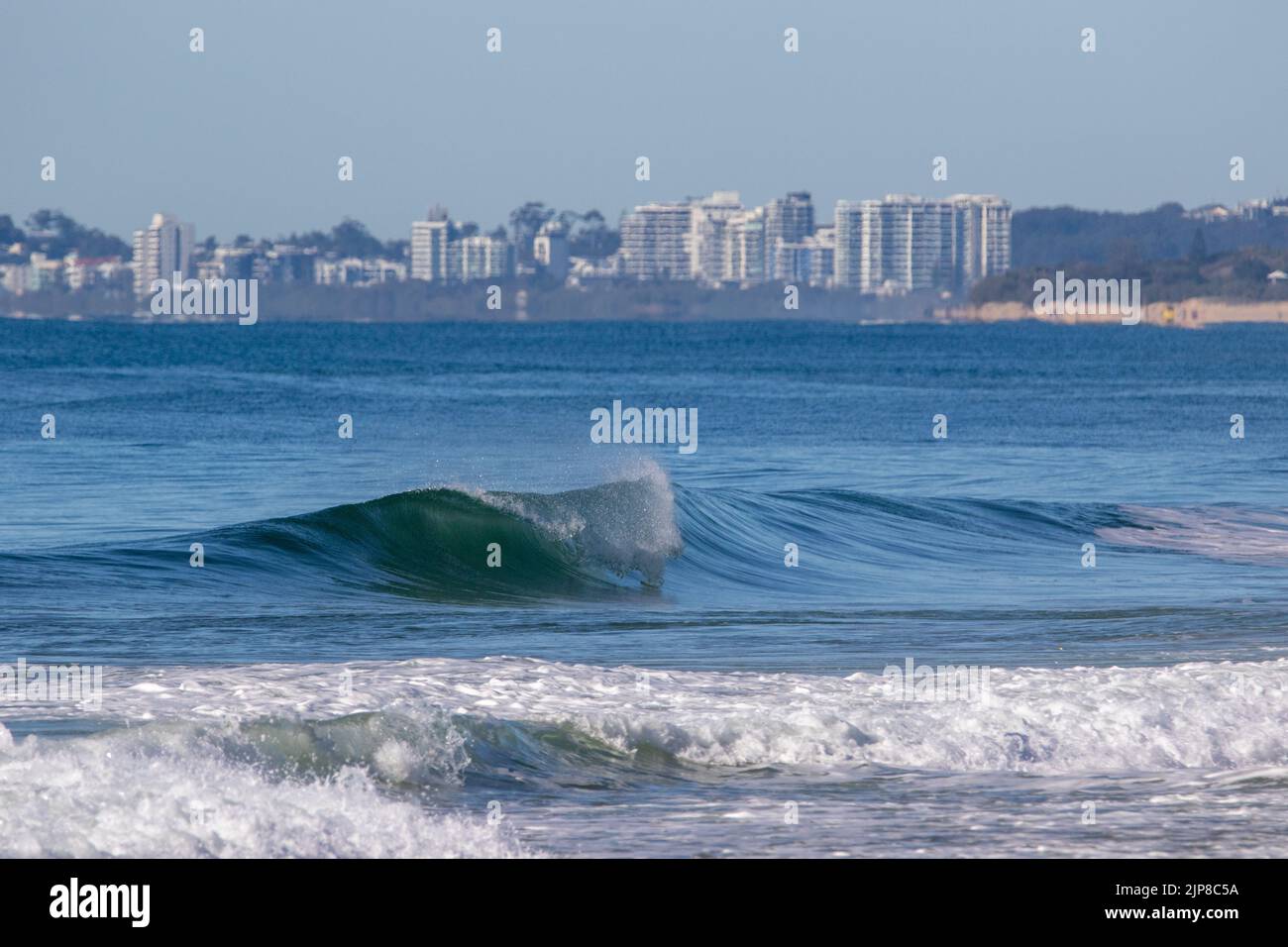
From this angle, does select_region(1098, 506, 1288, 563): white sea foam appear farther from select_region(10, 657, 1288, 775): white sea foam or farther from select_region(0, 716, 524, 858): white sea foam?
select_region(0, 716, 524, 858): white sea foam

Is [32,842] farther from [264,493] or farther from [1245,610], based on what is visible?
[264,493]

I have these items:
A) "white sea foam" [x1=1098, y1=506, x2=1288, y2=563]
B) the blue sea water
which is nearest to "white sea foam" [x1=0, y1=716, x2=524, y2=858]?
the blue sea water

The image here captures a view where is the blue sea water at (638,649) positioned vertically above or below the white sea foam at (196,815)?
below

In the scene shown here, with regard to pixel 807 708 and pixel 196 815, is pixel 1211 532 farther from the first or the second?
pixel 196 815

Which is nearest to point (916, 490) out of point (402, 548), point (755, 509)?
point (755, 509)

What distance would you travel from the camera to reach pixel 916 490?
31.5 meters

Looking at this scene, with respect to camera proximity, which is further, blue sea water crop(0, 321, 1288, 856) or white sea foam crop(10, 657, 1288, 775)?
white sea foam crop(10, 657, 1288, 775)

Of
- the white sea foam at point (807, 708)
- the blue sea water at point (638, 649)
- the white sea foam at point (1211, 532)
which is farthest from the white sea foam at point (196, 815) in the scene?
the white sea foam at point (1211, 532)

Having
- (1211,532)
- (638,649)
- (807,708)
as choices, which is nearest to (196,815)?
(807,708)

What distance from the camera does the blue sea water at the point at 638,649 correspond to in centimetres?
837

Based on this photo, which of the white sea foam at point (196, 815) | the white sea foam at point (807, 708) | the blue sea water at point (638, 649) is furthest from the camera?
the white sea foam at point (807, 708)

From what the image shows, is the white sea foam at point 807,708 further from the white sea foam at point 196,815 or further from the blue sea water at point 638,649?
the white sea foam at point 196,815

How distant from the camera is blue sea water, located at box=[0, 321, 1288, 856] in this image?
8367mm
